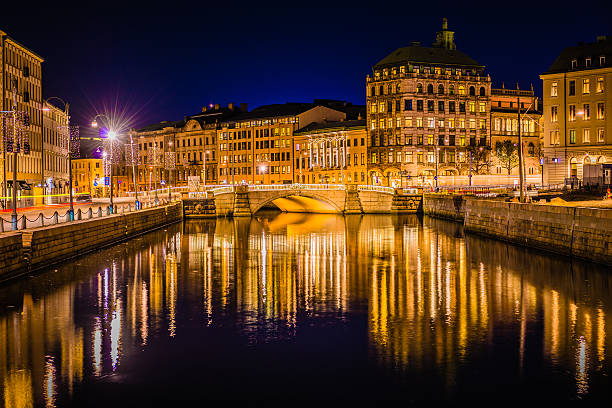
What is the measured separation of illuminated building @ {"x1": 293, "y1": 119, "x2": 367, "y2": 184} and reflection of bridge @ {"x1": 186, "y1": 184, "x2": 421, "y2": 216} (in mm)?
16690

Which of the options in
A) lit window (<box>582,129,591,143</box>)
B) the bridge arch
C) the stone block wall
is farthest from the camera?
the bridge arch

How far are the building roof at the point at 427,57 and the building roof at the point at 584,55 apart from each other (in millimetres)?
27626

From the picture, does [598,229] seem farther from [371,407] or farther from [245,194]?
[245,194]

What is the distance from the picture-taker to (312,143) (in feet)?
391

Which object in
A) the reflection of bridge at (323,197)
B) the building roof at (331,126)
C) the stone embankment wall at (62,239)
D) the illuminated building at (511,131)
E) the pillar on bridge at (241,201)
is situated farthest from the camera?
the building roof at (331,126)

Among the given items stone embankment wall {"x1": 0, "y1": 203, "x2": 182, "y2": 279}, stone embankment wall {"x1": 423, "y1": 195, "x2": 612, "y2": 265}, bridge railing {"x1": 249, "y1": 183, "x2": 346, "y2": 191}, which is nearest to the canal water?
stone embankment wall {"x1": 0, "y1": 203, "x2": 182, "y2": 279}

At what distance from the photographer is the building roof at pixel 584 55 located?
3056 inches

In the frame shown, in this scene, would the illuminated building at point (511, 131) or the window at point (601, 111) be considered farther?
the illuminated building at point (511, 131)

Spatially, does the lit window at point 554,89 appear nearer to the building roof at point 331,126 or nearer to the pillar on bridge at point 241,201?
the building roof at point 331,126

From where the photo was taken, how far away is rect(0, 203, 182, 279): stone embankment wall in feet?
105

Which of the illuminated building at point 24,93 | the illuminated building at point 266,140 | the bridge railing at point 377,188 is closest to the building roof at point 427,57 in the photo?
the illuminated building at point 266,140

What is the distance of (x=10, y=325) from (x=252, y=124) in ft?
354

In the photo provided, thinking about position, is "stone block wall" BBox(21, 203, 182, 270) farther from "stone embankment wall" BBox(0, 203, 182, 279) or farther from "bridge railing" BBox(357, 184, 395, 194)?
"bridge railing" BBox(357, 184, 395, 194)

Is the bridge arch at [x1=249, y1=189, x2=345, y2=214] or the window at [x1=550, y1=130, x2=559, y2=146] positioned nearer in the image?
the window at [x1=550, y1=130, x2=559, y2=146]
